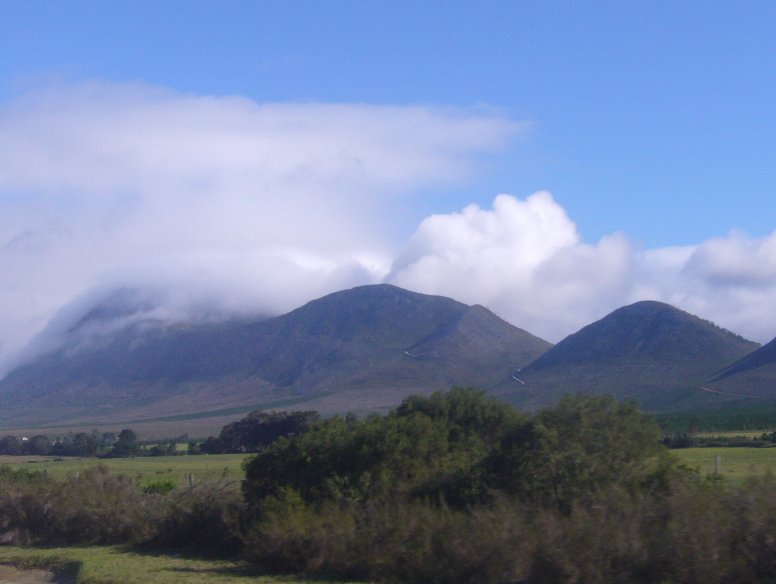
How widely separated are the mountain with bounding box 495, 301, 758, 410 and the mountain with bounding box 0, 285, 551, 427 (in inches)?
289

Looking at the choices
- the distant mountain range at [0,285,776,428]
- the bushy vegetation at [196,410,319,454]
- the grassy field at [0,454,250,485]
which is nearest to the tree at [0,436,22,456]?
the grassy field at [0,454,250,485]

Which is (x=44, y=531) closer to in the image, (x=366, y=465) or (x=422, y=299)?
(x=366, y=465)

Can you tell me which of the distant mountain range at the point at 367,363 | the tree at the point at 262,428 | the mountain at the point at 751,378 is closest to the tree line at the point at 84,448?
the tree at the point at 262,428

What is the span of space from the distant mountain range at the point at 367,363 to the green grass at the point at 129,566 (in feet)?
173

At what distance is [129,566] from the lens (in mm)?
18000

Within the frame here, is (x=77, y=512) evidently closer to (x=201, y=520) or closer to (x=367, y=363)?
(x=201, y=520)

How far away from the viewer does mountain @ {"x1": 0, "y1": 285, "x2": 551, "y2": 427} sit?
105125 millimetres

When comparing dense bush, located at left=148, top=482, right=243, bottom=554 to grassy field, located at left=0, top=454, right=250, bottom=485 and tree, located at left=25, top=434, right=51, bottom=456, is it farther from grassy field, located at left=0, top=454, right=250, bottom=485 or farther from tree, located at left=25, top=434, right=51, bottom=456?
tree, located at left=25, top=434, right=51, bottom=456

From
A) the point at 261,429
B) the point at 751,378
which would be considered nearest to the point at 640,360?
the point at 751,378

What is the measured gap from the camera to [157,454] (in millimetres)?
52875

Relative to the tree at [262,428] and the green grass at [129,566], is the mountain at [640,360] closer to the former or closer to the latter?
the tree at [262,428]

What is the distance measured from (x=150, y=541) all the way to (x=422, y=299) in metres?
124

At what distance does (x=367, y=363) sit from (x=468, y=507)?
101893mm

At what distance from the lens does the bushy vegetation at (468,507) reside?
44.7 feet
